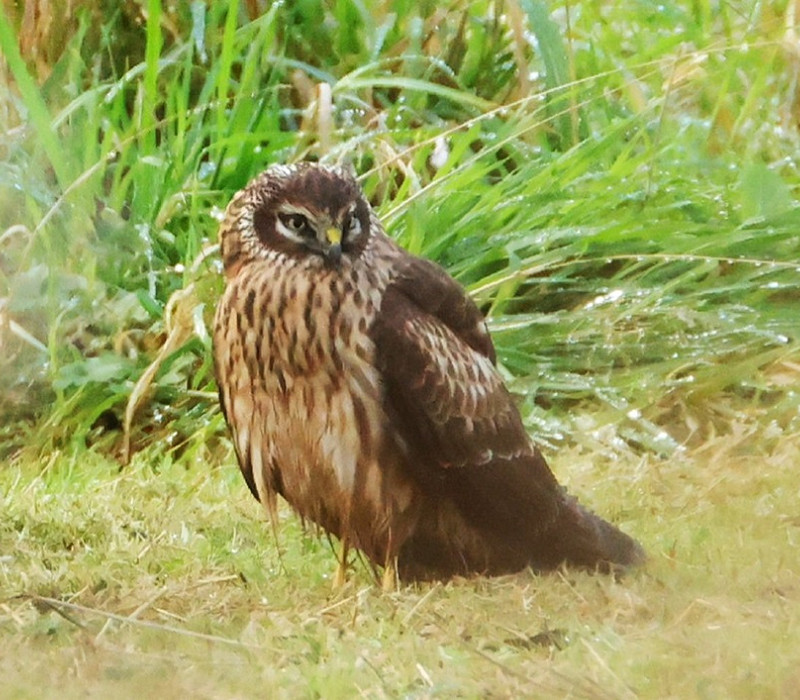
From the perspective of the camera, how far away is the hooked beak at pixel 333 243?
4.56 ft

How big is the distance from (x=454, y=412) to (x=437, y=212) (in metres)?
0.32

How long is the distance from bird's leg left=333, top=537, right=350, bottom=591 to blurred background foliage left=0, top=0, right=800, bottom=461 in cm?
30

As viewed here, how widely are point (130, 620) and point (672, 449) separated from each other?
0.64 metres

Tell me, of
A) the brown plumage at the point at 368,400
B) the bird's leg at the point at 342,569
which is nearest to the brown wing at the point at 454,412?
the brown plumage at the point at 368,400

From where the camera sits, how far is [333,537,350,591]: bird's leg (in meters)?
1.33

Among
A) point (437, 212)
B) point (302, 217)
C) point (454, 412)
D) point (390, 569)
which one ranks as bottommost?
point (390, 569)

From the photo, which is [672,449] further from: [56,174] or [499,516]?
[56,174]

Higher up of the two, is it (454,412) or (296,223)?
(296,223)

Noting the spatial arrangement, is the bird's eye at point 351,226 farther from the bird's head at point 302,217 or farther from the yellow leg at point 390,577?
the yellow leg at point 390,577

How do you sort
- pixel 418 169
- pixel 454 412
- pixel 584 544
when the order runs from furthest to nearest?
pixel 418 169, pixel 454 412, pixel 584 544

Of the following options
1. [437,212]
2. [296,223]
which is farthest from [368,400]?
[437,212]

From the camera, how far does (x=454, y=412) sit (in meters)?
1.48

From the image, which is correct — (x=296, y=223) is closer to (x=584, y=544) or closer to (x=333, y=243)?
(x=333, y=243)

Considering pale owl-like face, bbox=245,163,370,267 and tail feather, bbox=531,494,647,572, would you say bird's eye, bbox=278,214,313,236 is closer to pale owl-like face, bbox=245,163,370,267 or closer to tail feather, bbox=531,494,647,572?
pale owl-like face, bbox=245,163,370,267
